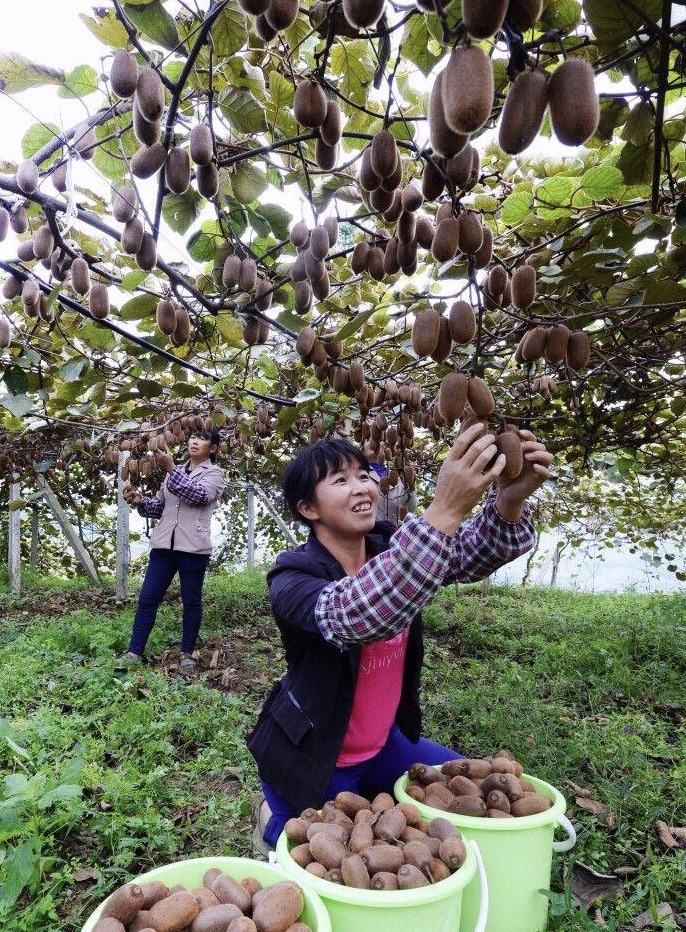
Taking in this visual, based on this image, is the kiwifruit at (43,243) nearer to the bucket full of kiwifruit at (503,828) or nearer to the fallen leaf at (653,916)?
the bucket full of kiwifruit at (503,828)

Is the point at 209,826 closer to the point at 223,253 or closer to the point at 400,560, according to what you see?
the point at 400,560

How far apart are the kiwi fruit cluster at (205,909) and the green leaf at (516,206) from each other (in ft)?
4.29

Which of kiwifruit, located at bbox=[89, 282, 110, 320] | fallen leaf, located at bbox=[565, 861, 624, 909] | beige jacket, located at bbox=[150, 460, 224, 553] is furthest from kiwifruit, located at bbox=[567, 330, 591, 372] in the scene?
beige jacket, located at bbox=[150, 460, 224, 553]

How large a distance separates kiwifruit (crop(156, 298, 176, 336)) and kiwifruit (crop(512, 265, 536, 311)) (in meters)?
0.79

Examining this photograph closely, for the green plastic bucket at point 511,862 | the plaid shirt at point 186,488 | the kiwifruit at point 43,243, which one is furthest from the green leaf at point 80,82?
the plaid shirt at point 186,488

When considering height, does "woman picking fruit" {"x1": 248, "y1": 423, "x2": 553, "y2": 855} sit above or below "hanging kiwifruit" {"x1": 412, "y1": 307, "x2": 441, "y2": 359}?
below

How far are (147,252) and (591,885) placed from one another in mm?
1932

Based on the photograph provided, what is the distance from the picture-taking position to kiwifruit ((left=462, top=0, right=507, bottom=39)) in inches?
21.7

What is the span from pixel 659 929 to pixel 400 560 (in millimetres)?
1264

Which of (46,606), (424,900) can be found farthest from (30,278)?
(46,606)

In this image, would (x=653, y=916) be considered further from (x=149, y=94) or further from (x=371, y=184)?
(x=149, y=94)

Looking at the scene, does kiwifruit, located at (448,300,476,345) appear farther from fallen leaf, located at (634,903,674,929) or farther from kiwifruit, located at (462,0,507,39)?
fallen leaf, located at (634,903,674,929)

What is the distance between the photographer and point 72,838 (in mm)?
→ 2064

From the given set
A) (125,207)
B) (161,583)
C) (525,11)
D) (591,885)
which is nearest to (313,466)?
(125,207)
